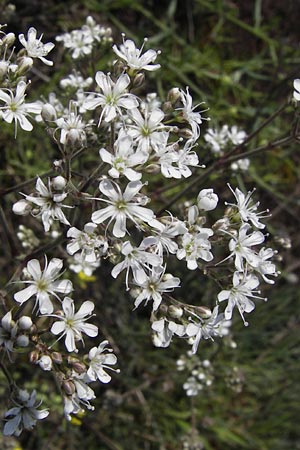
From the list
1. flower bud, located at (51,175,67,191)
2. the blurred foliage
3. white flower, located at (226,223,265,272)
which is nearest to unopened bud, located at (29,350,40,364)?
flower bud, located at (51,175,67,191)

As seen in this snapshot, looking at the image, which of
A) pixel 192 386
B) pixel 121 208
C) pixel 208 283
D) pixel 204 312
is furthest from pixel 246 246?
pixel 208 283

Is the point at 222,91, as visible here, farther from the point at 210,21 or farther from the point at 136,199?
the point at 136,199

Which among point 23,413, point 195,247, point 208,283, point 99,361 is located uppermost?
point 195,247

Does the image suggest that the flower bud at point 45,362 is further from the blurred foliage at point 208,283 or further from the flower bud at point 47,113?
the blurred foliage at point 208,283

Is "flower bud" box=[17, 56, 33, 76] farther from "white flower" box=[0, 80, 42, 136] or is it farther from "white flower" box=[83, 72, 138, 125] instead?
"white flower" box=[83, 72, 138, 125]

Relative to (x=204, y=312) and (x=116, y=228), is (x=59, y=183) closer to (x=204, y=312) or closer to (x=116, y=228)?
(x=116, y=228)

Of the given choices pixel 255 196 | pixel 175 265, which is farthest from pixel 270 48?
pixel 175 265
